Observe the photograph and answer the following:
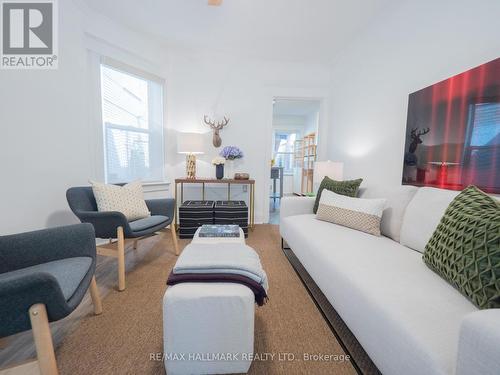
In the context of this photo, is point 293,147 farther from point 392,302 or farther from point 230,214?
point 392,302

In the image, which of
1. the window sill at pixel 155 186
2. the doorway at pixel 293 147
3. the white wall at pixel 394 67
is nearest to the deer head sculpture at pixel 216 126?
the window sill at pixel 155 186

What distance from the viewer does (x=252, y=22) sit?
7.73ft

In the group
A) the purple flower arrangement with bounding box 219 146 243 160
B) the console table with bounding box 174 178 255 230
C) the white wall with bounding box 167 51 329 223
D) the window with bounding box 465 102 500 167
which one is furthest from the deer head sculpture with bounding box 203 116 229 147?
the window with bounding box 465 102 500 167

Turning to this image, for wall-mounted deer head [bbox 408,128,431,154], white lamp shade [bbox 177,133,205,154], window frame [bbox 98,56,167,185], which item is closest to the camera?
wall-mounted deer head [bbox 408,128,431,154]

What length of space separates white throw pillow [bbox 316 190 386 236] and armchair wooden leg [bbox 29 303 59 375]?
1857 mm

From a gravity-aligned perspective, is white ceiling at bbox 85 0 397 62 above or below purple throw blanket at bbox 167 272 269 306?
above

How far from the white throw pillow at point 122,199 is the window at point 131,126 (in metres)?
0.81

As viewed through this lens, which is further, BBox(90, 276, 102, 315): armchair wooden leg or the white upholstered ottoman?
BBox(90, 276, 102, 315): armchair wooden leg

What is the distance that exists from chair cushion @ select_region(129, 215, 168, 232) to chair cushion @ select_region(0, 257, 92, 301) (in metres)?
0.57

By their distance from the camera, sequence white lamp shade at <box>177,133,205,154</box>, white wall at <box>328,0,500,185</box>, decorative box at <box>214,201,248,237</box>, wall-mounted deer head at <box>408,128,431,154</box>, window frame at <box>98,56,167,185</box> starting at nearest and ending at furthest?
white wall at <box>328,0,500,185</box>
wall-mounted deer head at <box>408,128,431,154</box>
window frame at <box>98,56,167,185</box>
decorative box at <box>214,201,248,237</box>
white lamp shade at <box>177,133,205,154</box>

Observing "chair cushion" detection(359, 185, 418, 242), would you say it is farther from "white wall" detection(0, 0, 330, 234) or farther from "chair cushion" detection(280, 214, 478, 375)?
"white wall" detection(0, 0, 330, 234)

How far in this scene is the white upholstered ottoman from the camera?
2.86ft

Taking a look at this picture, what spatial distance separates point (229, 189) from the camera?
3.35 meters

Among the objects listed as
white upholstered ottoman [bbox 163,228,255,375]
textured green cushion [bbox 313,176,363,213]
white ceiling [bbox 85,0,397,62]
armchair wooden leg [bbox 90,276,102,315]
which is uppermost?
white ceiling [bbox 85,0,397,62]
